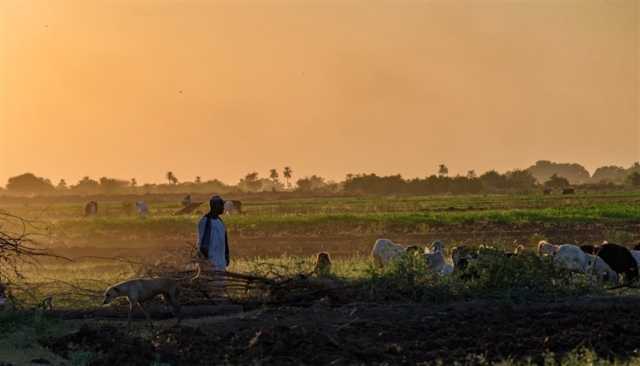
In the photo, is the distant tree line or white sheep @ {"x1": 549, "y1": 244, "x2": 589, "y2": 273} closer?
white sheep @ {"x1": 549, "y1": 244, "x2": 589, "y2": 273}

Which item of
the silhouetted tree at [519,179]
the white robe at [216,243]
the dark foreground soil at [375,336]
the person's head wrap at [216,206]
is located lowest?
the dark foreground soil at [375,336]

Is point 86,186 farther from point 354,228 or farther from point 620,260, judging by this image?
point 620,260

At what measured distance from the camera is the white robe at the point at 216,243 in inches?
549

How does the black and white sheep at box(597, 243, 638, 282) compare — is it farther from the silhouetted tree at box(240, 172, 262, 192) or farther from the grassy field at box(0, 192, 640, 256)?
the silhouetted tree at box(240, 172, 262, 192)

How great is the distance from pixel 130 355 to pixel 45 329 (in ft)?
7.10

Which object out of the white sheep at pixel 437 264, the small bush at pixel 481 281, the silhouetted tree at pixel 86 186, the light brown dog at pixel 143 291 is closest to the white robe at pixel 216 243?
the light brown dog at pixel 143 291

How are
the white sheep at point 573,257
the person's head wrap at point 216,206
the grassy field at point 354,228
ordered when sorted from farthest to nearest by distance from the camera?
the grassy field at point 354,228
the white sheep at point 573,257
the person's head wrap at point 216,206

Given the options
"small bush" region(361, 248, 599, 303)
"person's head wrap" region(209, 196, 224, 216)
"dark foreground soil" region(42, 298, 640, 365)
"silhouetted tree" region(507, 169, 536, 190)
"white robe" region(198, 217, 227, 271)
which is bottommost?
"dark foreground soil" region(42, 298, 640, 365)

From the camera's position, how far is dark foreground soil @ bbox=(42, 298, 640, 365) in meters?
10.2

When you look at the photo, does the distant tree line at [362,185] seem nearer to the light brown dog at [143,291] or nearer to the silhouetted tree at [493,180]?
the silhouetted tree at [493,180]

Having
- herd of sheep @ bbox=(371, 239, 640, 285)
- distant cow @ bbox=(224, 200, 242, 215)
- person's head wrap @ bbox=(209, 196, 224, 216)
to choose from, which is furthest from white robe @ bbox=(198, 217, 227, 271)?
distant cow @ bbox=(224, 200, 242, 215)

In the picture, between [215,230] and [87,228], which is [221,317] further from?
[87,228]

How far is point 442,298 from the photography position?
13469mm

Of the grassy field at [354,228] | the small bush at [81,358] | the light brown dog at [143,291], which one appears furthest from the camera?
the grassy field at [354,228]
